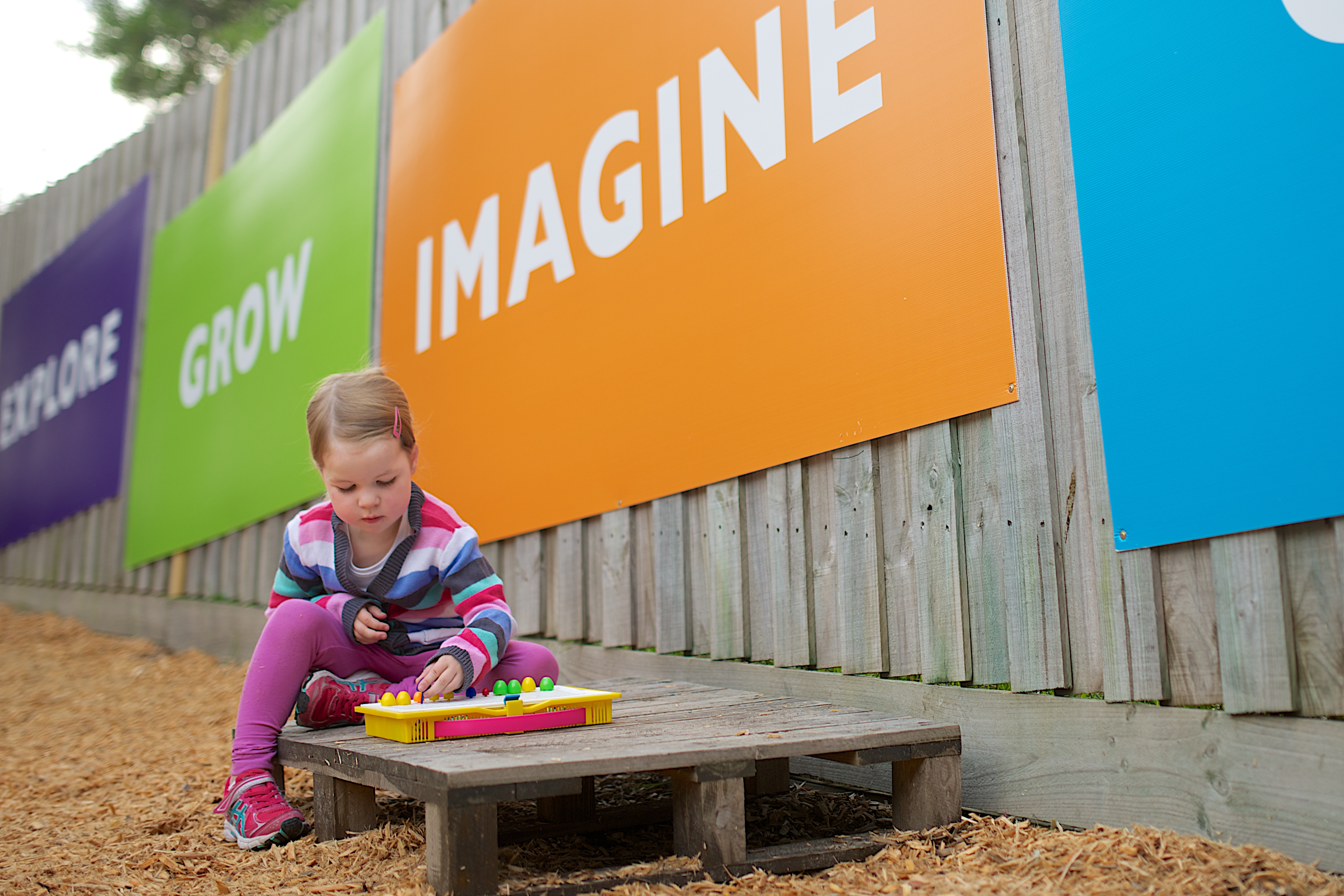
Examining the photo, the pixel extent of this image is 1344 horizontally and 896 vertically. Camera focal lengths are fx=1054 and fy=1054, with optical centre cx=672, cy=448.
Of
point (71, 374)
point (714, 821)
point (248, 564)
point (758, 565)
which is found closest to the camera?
point (714, 821)

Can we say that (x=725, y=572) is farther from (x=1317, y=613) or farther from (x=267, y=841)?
(x=1317, y=613)

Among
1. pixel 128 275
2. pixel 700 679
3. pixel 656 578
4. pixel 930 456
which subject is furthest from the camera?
pixel 128 275

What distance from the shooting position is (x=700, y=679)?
9.41 ft

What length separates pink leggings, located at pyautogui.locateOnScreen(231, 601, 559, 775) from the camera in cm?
222

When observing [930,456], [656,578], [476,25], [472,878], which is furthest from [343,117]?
[472,878]

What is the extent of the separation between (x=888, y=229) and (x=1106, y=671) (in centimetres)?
103

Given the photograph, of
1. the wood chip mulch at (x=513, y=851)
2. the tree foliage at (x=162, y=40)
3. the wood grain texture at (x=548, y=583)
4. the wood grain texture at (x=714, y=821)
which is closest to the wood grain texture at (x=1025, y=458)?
the wood chip mulch at (x=513, y=851)

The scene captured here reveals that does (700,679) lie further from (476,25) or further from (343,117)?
(343,117)

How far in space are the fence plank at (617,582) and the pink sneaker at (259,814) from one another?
1192 mm

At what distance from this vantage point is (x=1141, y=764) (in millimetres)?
A: 1858

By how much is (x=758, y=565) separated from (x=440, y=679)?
2.98 ft

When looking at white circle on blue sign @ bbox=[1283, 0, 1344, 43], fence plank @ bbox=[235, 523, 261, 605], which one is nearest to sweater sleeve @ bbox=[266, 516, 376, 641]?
white circle on blue sign @ bbox=[1283, 0, 1344, 43]

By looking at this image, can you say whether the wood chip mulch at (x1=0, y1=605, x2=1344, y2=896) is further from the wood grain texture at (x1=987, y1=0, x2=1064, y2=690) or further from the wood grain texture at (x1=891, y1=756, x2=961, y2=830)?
the wood grain texture at (x1=987, y1=0, x2=1064, y2=690)

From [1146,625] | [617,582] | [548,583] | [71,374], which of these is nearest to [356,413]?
[617,582]
